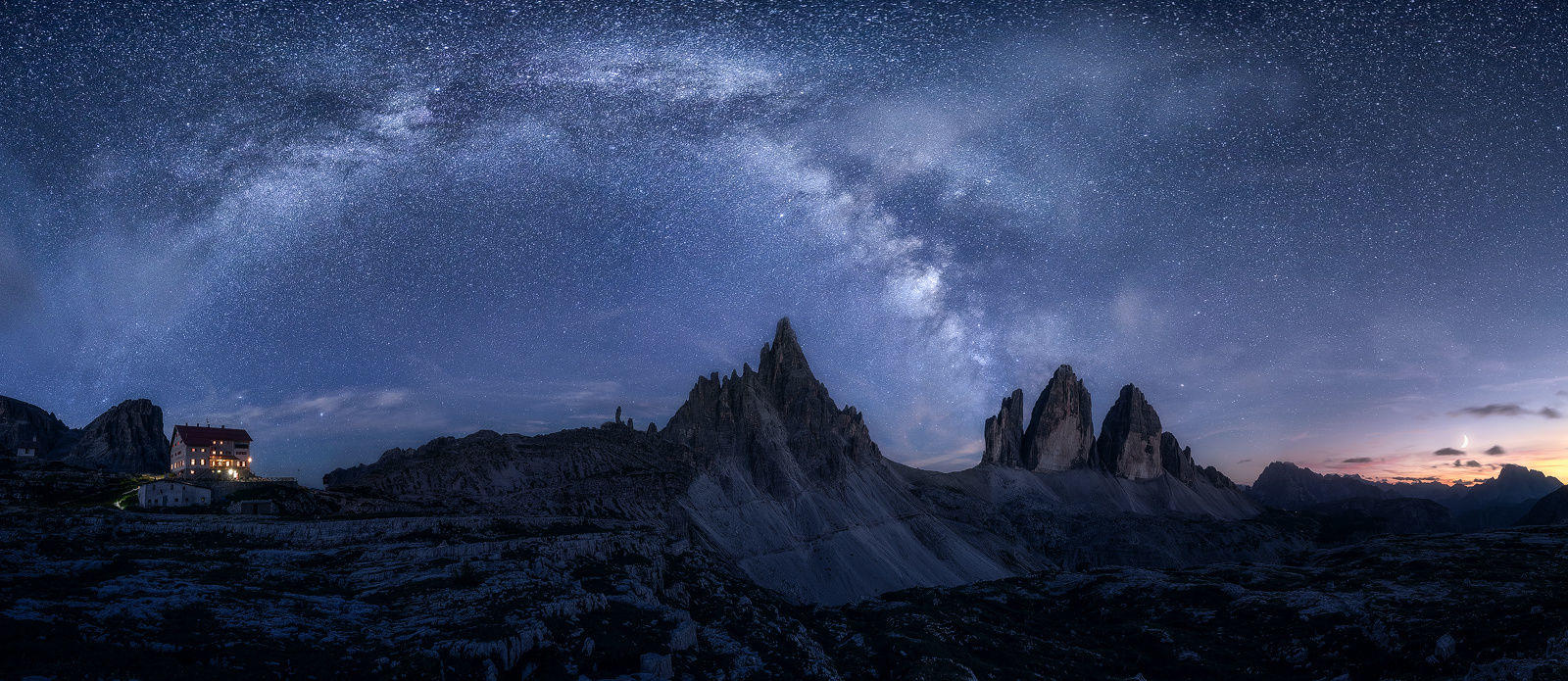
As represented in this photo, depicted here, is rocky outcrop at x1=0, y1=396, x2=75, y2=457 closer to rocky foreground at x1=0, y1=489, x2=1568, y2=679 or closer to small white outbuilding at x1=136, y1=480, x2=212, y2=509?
small white outbuilding at x1=136, y1=480, x2=212, y2=509

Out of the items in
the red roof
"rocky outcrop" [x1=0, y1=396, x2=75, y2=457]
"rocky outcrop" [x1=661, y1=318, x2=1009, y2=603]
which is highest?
"rocky outcrop" [x1=0, y1=396, x2=75, y2=457]

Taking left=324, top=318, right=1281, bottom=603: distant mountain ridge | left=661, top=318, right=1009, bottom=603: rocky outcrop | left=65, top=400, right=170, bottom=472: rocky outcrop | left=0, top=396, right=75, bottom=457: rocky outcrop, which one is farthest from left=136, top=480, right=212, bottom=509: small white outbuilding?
left=0, top=396, right=75, bottom=457: rocky outcrop

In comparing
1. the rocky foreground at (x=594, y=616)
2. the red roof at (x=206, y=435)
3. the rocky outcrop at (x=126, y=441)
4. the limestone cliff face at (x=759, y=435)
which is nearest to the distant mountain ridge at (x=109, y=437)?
the rocky outcrop at (x=126, y=441)

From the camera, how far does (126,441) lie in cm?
18525

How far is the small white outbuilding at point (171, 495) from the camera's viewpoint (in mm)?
82625

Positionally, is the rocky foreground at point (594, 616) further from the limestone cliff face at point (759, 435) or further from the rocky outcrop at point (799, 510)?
the limestone cliff face at point (759, 435)

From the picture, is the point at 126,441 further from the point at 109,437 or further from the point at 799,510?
the point at 799,510

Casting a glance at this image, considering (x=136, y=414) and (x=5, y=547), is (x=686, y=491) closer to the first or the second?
(x=5, y=547)

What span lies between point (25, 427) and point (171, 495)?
166m

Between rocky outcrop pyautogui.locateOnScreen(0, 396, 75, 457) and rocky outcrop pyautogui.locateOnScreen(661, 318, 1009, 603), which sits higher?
rocky outcrop pyautogui.locateOnScreen(0, 396, 75, 457)

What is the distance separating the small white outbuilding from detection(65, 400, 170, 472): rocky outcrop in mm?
129273

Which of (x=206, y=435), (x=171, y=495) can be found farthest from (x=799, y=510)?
(x=206, y=435)

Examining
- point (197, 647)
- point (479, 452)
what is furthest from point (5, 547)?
point (479, 452)

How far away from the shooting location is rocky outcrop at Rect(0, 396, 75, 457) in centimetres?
18318
